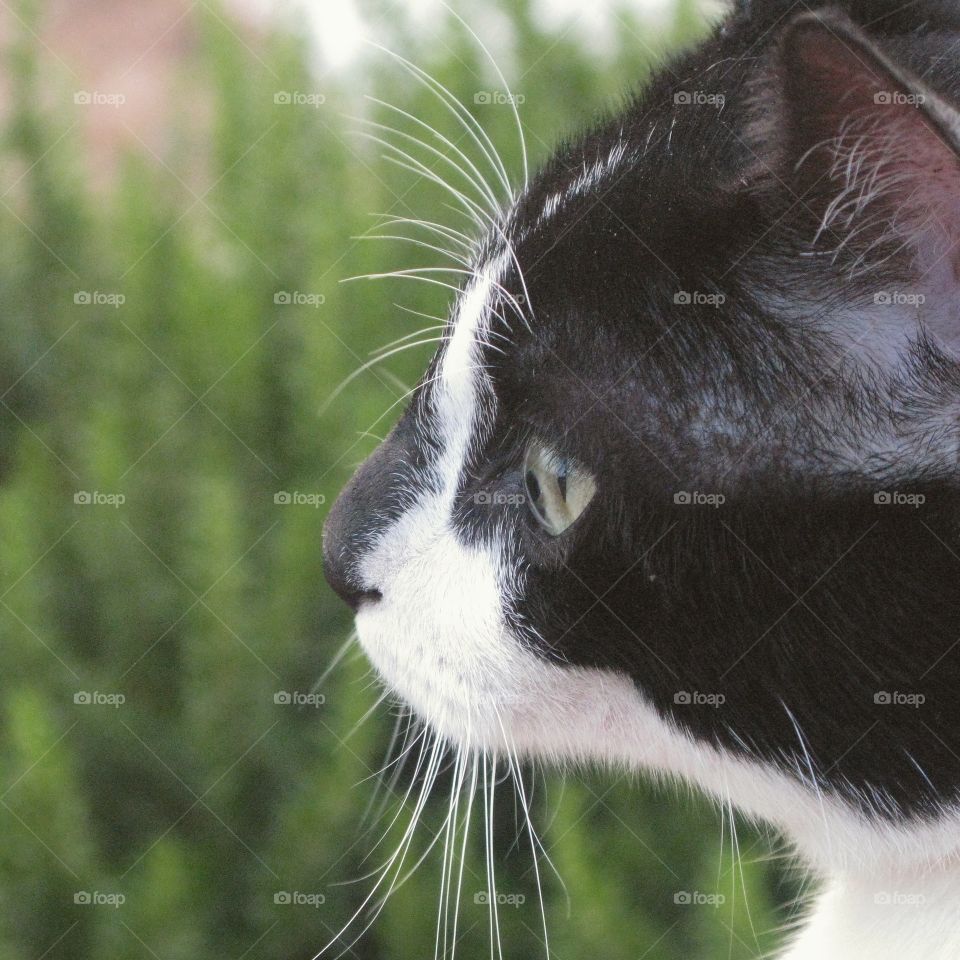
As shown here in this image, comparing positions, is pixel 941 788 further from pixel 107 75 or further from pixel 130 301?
pixel 107 75

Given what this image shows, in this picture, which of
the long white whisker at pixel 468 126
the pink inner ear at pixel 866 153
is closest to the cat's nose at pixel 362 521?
the long white whisker at pixel 468 126

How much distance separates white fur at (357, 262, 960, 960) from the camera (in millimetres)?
605

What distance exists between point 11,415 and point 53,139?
32 cm

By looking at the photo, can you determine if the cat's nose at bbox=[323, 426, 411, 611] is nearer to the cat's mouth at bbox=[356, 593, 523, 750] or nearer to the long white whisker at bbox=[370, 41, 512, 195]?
the cat's mouth at bbox=[356, 593, 523, 750]

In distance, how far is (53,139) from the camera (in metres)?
1.44

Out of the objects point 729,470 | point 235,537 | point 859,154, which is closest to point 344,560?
point 729,470

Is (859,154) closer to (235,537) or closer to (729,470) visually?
(729,470)

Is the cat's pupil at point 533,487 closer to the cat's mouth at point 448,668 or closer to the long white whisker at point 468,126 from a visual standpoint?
the cat's mouth at point 448,668

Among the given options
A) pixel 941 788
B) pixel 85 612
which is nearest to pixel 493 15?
pixel 85 612

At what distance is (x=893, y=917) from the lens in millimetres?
652

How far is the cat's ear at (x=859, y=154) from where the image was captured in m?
0.42

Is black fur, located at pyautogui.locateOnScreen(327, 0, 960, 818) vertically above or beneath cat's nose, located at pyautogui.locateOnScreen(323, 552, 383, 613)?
above

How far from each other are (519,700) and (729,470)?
6.6 inches

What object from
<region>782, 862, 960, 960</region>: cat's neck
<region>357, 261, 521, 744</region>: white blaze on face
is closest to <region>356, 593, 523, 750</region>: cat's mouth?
<region>357, 261, 521, 744</region>: white blaze on face
